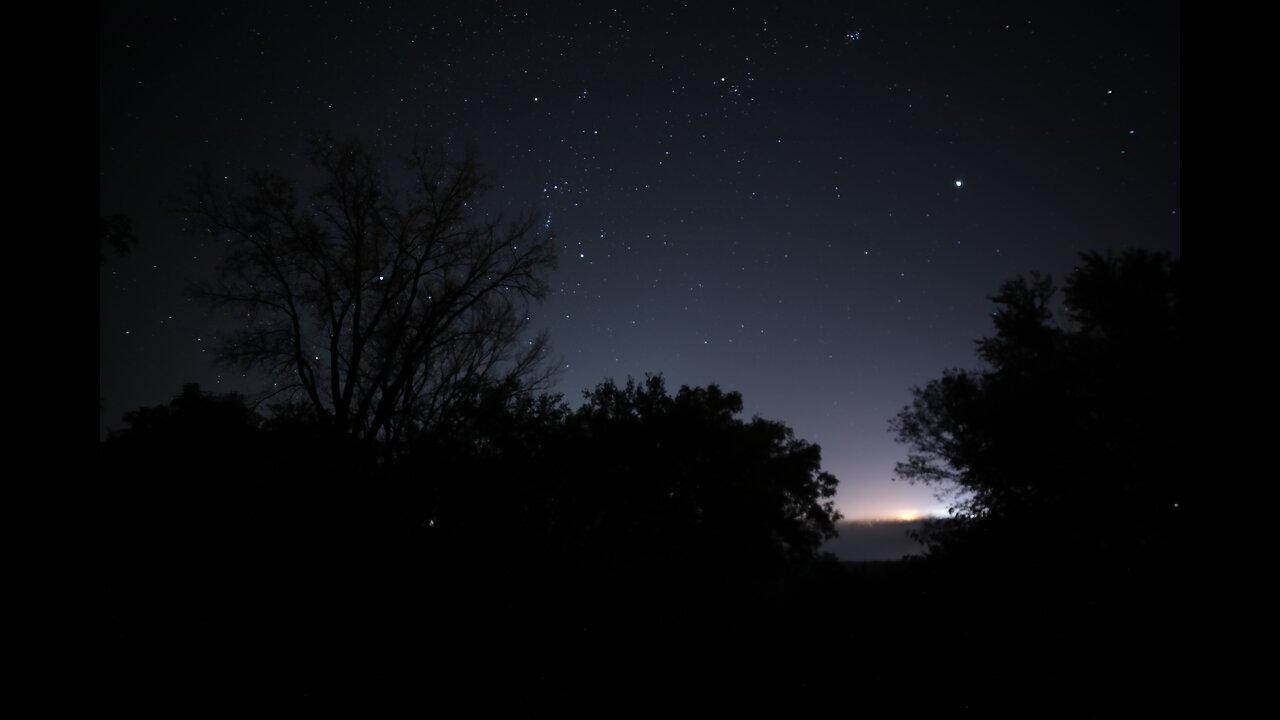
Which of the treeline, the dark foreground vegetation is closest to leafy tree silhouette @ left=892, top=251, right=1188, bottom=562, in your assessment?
the dark foreground vegetation

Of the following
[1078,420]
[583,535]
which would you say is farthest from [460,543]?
[1078,420]

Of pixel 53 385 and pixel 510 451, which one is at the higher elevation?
pixel 53 385

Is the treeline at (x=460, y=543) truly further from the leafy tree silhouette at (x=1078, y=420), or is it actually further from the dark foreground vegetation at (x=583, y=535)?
the leafy tree silhouette at (x=1078, y=420)

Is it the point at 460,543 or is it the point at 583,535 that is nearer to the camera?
the point at 460,543

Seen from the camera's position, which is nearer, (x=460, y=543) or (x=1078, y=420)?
(x=460, y=543)

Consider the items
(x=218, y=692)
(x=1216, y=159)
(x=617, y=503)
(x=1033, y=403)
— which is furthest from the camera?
(x=617, y=503)

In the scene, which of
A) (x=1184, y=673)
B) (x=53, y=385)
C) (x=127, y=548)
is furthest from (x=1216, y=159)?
(x=127, y=548)

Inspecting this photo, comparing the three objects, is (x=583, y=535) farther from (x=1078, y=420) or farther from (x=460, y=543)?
(x=1078, y=420)

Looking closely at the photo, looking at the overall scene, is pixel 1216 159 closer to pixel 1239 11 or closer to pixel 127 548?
pixel 1239 11

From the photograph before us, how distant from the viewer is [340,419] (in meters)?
11.4

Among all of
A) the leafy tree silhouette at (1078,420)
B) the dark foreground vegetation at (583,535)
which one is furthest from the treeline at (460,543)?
the leafy tree silhouette at (1078,420)

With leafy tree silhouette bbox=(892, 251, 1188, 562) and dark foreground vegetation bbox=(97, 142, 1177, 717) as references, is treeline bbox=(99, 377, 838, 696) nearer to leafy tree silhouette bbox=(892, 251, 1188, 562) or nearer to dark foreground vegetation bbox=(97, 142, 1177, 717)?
dark foreground vegetation bbox=(97, 142, 1177, 717)

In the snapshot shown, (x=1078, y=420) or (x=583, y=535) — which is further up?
(x=1078, y=420)

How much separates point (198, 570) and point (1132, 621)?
12.6 meters
